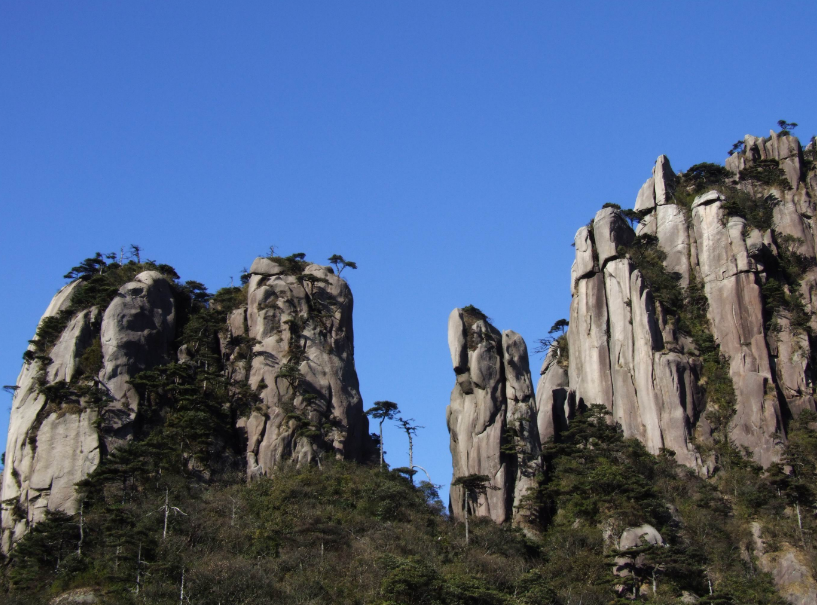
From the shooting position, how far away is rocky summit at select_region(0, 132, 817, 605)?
60.0 meters

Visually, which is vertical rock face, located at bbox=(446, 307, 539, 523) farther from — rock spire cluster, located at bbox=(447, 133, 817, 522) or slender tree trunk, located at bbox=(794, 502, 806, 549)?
slender tree trunk, located at bbox=(794, 502, 806, 549)

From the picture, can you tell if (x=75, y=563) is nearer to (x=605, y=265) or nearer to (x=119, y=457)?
(x=119, y=457)

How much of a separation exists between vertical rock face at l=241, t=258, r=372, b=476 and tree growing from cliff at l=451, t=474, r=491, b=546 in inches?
313

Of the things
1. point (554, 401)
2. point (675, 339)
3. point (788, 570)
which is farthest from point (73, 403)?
point (788, 570)

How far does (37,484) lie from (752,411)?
46.7 meters

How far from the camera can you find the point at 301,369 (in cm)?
7581

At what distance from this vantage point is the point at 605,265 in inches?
3410

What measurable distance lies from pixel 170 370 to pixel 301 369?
28.8ft

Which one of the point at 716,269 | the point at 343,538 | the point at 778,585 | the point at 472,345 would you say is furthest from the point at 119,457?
the point at 716,269

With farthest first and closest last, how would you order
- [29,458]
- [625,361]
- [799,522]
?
[625,361] → [29,458] → [799,522]

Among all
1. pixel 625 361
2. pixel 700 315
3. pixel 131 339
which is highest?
Answer: pixel 700 315

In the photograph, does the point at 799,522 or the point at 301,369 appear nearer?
the point at 799,522

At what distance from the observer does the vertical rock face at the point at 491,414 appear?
72.2 meters

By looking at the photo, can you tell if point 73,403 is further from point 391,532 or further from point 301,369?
point 391,532
